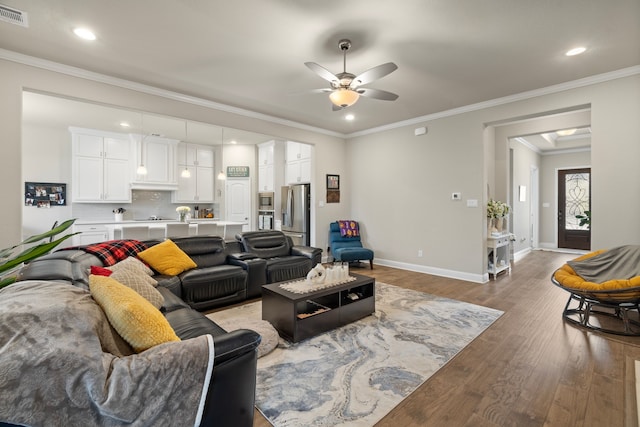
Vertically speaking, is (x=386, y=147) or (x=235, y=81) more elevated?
(x=235, y=81)

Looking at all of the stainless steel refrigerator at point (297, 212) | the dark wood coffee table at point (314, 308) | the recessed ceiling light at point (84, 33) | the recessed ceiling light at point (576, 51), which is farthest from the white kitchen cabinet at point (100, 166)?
the recessed ceiling light at point (576, 51)

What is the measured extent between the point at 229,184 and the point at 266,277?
13.9 feet

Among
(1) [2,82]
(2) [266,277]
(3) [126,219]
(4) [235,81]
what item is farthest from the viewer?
(3) [126,219]

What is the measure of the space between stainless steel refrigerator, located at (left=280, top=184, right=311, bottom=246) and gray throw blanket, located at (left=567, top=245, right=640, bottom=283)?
4276 mm

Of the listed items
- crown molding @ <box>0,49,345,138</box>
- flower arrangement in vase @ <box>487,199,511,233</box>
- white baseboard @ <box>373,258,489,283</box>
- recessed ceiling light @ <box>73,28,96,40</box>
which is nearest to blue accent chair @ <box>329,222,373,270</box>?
white baseboard @ <box>373,258,489,283</box>

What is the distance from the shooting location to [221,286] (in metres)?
3.42

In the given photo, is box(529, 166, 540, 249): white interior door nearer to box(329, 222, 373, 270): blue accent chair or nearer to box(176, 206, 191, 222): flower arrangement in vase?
box(329, 222, 373, 270): blue accent chair

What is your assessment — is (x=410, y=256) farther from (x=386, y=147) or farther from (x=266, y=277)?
(x=266, y=277)

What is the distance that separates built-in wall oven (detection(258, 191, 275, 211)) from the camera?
7.07 metres

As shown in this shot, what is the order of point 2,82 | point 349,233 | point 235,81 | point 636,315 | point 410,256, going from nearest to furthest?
point 2,82
point 636,315
point 235,81
point 410,256
point 349,233

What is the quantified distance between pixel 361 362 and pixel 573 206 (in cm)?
848

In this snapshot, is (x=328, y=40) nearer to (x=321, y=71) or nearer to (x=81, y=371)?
(x=321, y=71)

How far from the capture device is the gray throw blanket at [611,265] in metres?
2.87

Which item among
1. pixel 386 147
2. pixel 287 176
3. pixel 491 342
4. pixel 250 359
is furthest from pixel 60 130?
pixel 491 342
